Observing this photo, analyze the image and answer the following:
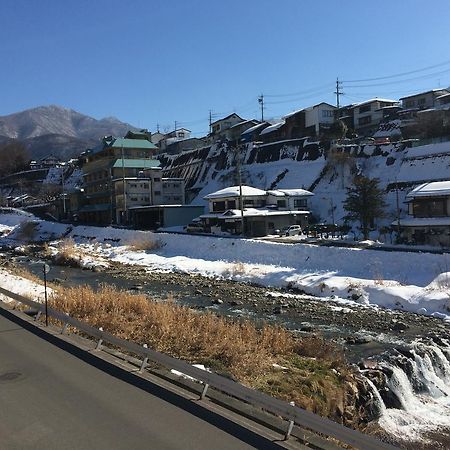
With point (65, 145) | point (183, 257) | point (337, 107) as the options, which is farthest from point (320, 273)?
point (65, 145)

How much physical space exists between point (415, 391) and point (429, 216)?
76.7 ft

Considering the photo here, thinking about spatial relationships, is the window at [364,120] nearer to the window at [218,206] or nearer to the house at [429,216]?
the window at [218,206]

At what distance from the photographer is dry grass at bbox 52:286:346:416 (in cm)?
870

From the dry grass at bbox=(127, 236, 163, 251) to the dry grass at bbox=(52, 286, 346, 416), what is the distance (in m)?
26.9

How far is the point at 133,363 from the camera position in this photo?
Result: 8.04m

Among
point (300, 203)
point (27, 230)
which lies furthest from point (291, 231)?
point (27, 230)

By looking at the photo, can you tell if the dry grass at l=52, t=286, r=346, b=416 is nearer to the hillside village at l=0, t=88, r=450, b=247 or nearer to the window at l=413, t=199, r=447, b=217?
the hillside village at l=0, t=88, r=450, b=247

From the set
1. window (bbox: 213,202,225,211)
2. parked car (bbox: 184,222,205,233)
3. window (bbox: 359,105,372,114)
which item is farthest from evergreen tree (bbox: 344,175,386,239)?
window (bbox: 359,105,372,114)

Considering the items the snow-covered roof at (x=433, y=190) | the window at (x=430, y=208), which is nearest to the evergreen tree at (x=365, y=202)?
the snow-covered roof at (x=433, y=190)

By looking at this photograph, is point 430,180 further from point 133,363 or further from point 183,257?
point 133,363

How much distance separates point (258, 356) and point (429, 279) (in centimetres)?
1559

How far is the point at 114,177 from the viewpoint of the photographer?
6281 centimetres

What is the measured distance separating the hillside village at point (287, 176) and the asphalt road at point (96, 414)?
27892 mm

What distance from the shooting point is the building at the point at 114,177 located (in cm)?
6019
